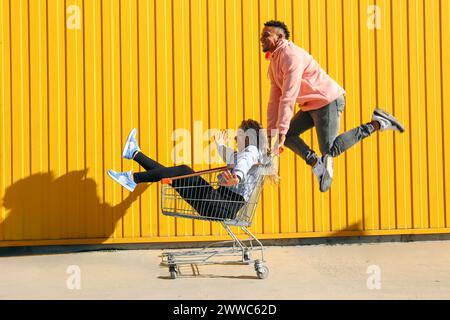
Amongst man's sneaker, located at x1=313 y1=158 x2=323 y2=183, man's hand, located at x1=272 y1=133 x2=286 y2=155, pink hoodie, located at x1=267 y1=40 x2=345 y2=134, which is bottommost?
man's sneaker, located at x1=313 y1=158 x2=323 y2=183

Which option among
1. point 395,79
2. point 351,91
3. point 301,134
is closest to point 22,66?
point 301,134

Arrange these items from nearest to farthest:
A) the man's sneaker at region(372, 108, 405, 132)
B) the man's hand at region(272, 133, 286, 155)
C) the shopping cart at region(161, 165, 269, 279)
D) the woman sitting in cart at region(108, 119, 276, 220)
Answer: the woman sitting in cart at region(108, 119, 276, 220), the shopping cart at region(161, 165, 269, 279), the man's hand at region(272, 133, 286, 155), the man's sneaker at region(372, 108, 405, 132)

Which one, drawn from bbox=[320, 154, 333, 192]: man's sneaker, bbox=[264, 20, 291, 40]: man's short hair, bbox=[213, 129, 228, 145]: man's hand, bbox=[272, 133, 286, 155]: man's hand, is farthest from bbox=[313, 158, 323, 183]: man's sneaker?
Result: bbox=[264, 20, 291, 40]: man's short hair

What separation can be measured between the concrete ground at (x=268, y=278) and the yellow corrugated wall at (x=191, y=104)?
25cm

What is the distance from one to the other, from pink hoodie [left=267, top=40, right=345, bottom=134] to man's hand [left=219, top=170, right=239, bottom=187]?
2.54ft

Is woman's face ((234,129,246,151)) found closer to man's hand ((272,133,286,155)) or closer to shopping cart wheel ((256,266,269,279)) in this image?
man's hand ((272,133,286,155))

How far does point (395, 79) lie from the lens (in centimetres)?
788

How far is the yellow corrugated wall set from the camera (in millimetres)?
7453

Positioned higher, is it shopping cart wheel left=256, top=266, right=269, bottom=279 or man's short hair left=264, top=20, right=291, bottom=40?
man's short hair left=264, top=20, right=291, bottom=40

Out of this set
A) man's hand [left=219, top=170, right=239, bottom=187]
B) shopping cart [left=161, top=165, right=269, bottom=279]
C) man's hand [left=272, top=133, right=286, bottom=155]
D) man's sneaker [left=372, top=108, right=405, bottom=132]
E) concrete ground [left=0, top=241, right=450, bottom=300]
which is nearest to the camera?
concrete ground [left=0, top=241, right=450, bottom=300]

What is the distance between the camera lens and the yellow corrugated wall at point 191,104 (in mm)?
7453

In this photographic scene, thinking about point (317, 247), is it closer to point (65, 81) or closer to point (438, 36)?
point (438, 36)

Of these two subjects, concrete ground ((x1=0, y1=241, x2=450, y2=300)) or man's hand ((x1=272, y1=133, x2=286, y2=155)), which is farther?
man's hand ((x1=272, y1=133, x2=286, y2=155))

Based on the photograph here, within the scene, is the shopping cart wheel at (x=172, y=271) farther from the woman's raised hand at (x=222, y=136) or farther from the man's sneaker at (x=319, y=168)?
the man's sneaker at (x=319, y=168)
